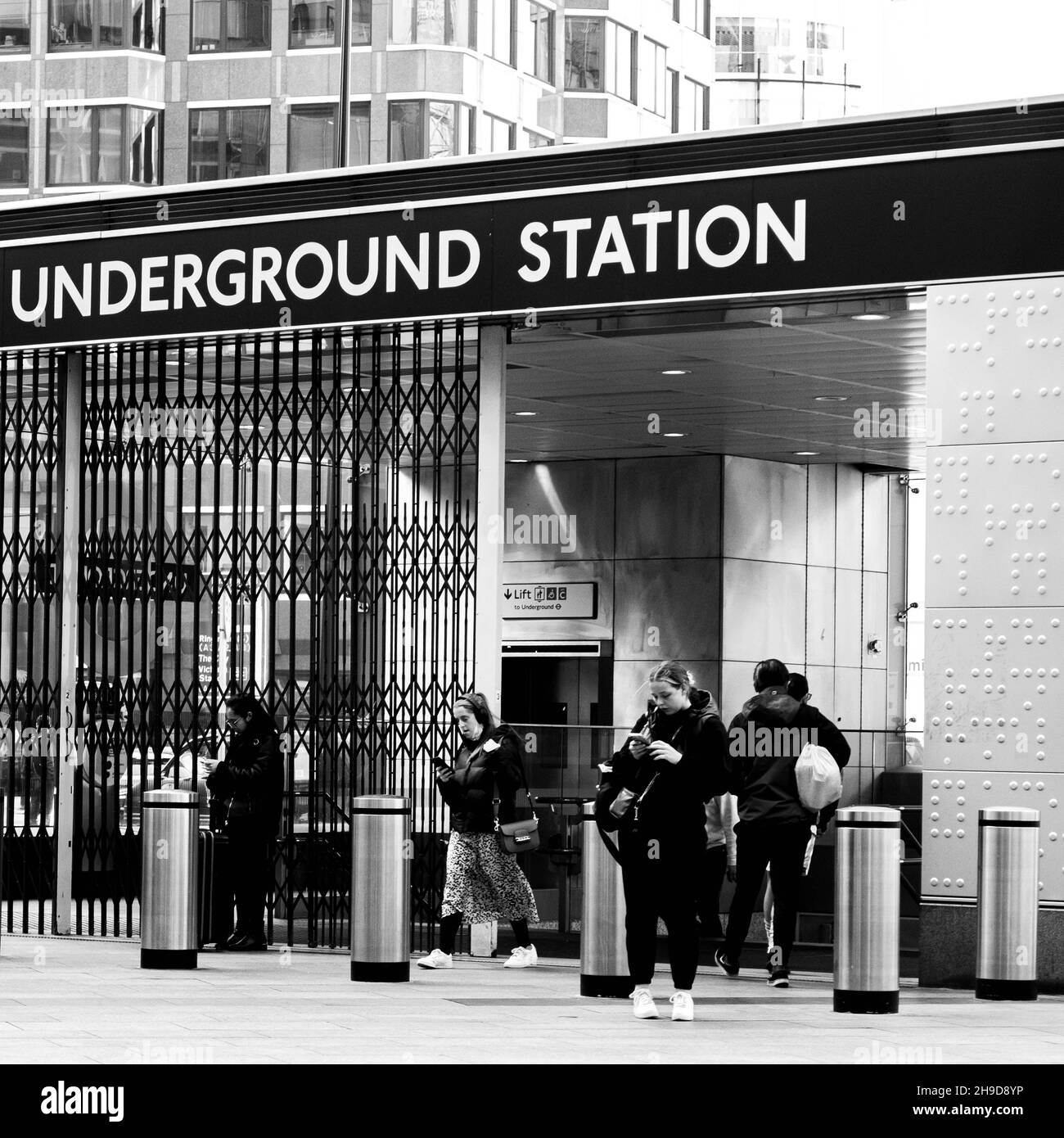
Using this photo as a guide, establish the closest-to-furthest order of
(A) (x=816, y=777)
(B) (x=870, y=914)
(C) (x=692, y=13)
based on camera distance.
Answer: (B) (x=870, y=914), (A) (x=816, y=777), (C) (x=692, y=13)

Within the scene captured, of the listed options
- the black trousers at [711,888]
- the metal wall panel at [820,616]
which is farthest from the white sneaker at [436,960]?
the metal wall panel at [820,616]

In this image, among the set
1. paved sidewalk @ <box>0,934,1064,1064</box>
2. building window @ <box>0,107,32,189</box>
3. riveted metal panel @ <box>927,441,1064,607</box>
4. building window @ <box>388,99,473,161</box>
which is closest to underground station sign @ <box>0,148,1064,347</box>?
riveted metal panel @ <box>927,441,1064,607</box>

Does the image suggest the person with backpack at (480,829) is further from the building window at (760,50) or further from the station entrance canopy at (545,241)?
the building window at (760,50)

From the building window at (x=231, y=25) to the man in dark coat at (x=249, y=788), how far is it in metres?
28.5

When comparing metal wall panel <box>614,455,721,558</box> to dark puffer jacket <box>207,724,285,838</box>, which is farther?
metal wall panel <box>614,455,721,558</box>

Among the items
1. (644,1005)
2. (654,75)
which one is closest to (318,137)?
(654,75)

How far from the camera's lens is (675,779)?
29.5 ft

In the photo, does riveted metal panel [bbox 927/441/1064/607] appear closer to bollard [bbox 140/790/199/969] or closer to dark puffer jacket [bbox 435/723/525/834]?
dark puffer jacket [bbox 435/723/525/834]

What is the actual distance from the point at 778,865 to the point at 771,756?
64 centimetres

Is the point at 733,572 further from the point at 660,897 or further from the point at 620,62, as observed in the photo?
the point at 620,62

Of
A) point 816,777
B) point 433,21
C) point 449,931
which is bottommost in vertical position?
point 449,931

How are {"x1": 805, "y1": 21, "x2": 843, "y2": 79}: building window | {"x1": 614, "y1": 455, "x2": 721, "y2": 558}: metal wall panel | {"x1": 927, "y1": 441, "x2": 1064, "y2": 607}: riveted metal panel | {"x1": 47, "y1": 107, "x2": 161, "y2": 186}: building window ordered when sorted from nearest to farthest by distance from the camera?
{"x1": 927, "y1": 441, "x2": 1064, "y2": 607}: riveted metal panel < {"x1": 805, "y1": 21, "x2": 843, "y2": 79}: building window < {"x1": 614, "y1": 455, "x2": 721, "y2": 558}: metal wall panel < {"x1": 47, "y1": 107, "x2": 161, "y2": 186}: building window

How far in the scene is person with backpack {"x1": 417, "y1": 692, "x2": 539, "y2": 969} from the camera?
37.1ft

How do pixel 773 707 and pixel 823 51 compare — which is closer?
pixel 773 707
